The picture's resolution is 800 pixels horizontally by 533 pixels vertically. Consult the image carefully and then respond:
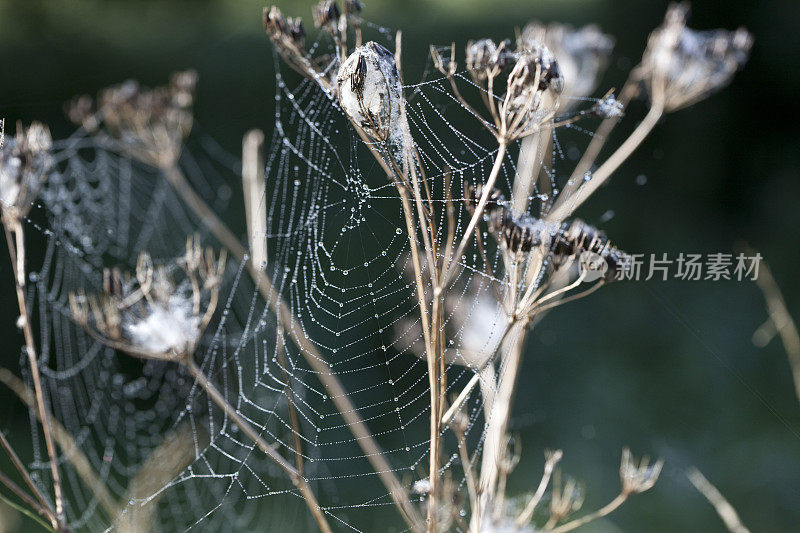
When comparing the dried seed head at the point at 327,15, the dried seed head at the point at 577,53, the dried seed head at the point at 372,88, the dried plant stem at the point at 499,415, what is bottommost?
the dried plant stem at the point at 499,415

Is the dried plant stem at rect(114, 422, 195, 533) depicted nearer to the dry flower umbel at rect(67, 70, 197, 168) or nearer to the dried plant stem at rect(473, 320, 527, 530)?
the dry flower umbel at rect(67, 70, 197, 168)

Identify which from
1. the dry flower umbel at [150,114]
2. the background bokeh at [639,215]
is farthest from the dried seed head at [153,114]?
the background bokeh at [639,215]

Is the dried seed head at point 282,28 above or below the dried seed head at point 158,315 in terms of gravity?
above

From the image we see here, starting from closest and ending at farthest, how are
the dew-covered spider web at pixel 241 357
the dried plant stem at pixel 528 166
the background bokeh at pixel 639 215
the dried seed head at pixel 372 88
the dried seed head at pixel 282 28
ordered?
the dried seed head at pixel 372 88, the dried seed head at pixel 282 28, the dried plant stem at pixel 528 166, the dew-covered spider web at pixel 241 357, the background bokeh at pixel 639 215

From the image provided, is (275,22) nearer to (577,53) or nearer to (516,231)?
(516,231)

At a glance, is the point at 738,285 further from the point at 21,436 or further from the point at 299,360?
the point at 21,436

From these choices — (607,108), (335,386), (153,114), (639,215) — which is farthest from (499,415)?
(639,215)

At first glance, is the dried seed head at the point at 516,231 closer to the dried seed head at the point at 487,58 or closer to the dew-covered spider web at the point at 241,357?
the dried seed head at the point at 487,58
